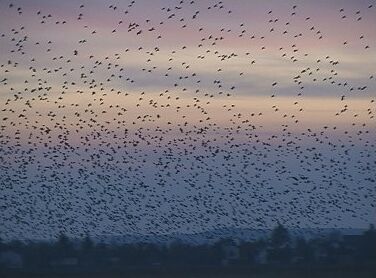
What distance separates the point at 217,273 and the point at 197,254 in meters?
6.02

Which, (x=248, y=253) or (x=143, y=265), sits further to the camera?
(x=248, y=253)

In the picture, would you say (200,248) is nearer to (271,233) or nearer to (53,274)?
(271,233)

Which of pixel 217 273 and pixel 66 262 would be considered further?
pixel 66 262

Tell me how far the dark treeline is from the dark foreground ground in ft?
3.46

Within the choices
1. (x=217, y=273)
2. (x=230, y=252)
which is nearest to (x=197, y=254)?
(x=230, y=252)

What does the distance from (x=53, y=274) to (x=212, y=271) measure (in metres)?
6.53

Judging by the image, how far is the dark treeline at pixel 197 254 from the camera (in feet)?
138

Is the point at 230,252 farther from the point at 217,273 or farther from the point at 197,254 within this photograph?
the point at 217,273

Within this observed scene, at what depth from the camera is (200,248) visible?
47.6 metres

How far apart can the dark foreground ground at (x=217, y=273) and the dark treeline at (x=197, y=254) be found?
1055mm

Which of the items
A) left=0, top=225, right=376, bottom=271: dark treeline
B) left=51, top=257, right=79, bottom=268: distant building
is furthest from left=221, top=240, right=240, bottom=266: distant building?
left=51, top=257, right=79, bottom=268: distant building

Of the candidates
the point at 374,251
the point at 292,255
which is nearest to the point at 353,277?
the point at 374,251

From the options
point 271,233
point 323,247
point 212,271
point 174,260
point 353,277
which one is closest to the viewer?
point 353,277

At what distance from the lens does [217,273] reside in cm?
4009
